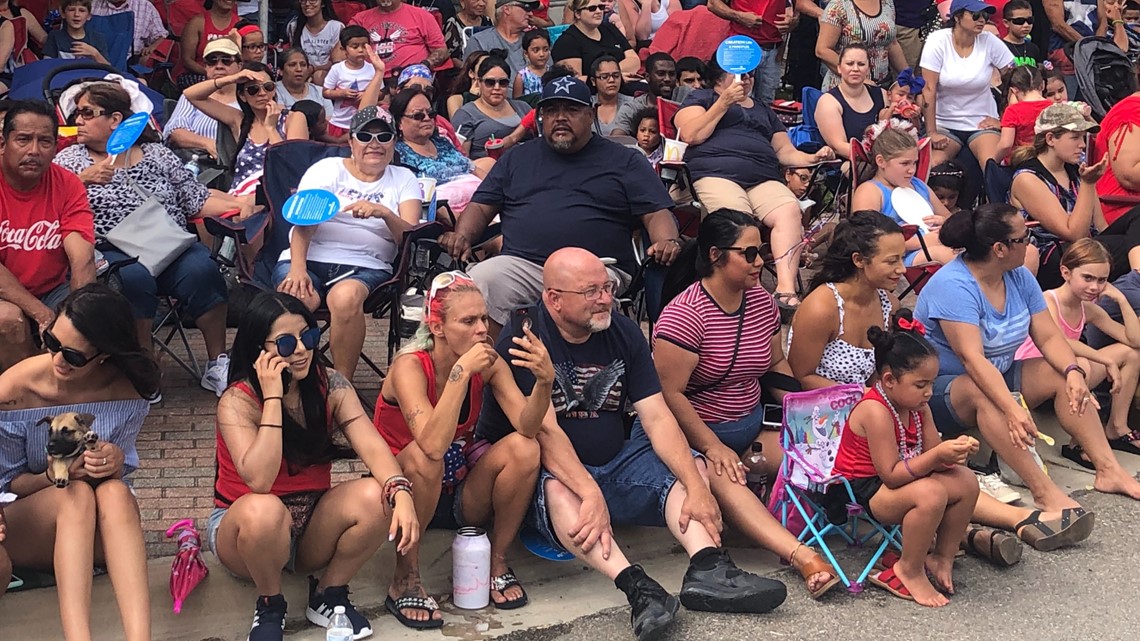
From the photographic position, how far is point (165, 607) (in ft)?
12.8

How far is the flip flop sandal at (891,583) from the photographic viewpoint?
4.27 m

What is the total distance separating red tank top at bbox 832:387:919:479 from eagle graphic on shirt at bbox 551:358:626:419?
2.53ft

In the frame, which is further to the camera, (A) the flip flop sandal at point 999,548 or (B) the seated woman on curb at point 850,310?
(B) the seated woman on curb at point 850,310

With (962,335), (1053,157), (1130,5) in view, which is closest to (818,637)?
(962,335)

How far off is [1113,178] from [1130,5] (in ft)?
15.9

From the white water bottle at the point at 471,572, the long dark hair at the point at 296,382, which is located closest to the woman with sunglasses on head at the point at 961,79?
the white water bottle at the point at 471,572

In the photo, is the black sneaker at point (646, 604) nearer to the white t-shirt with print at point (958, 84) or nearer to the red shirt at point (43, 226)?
the red shirt at point (43, 226)

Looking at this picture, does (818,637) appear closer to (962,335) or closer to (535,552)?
(535,552)

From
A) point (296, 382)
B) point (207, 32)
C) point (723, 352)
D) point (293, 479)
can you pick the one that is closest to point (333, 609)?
point (293, 479)

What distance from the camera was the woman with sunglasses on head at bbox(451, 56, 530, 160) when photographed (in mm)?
7414

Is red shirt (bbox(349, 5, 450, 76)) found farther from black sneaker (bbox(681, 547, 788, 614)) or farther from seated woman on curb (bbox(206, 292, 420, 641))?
black sneaker (bbox(681, 547, 788, 614))

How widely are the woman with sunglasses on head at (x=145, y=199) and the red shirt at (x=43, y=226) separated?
382 mm

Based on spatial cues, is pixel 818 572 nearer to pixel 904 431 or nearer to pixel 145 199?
pixel 904 431

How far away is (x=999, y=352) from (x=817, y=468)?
1.27 metres
